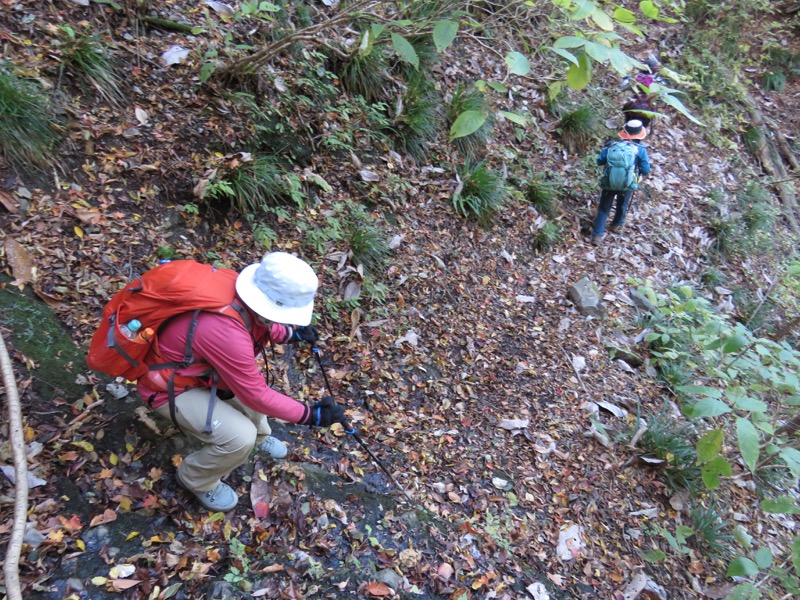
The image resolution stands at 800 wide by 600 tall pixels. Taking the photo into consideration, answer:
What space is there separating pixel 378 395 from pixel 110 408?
7.42 feet

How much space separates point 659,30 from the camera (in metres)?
12.4

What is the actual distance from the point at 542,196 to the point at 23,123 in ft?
21.2

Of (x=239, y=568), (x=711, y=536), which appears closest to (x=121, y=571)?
(x=239, y=568)

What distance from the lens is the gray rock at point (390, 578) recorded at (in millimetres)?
3500

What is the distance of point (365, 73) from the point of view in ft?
21.5

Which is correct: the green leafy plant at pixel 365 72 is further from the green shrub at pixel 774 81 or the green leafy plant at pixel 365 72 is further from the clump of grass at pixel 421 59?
the green shrub at pixel 774 81

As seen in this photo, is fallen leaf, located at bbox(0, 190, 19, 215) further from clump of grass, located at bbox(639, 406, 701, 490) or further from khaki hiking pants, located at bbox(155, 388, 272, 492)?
clump of grass, located at bbox(639, 406, 701, 490)

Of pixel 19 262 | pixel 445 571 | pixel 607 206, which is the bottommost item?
pixel 445 571

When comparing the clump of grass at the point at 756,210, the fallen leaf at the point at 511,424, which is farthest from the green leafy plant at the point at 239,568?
the clump of grass at the point at 756,210

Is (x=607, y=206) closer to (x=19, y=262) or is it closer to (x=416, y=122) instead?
(x=416, y=122)

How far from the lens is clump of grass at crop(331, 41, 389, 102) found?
643 cm

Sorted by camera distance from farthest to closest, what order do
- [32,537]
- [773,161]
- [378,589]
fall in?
[773,161] → [378,589] → [32,537]

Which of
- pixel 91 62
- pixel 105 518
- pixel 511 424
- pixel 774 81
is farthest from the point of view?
pixel 774 81

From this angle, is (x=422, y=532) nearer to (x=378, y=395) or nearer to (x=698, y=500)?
(x=378, y=395)
